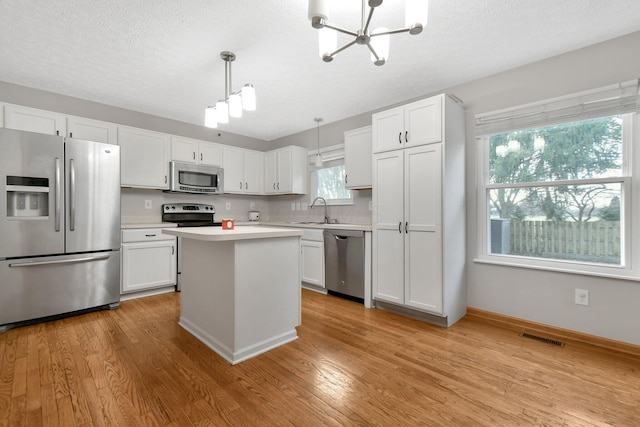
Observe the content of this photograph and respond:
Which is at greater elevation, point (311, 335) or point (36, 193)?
point (36, 193)

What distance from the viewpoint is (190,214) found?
4.45 meters

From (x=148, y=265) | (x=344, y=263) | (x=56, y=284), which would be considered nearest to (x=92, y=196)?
(x=56, y=284)

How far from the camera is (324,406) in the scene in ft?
5.17

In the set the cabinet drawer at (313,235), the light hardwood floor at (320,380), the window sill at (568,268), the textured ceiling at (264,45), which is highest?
the textured ceiling at (264,45)

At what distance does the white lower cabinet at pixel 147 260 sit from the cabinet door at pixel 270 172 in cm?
179

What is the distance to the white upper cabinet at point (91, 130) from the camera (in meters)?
3.30

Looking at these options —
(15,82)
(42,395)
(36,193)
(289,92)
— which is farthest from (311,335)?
(15,82)

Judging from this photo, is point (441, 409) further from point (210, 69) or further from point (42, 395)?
point (210, 69)

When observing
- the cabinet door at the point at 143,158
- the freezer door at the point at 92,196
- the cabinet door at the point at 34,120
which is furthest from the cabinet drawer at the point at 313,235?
Result: the cabinet door at the point at 34,120

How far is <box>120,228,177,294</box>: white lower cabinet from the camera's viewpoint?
134 inches

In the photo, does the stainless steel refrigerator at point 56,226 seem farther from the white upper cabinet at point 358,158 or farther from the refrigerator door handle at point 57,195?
the white upper cabinet at point 358,158

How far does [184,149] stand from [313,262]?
2.44 meters

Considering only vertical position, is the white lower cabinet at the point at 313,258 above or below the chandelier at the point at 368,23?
below

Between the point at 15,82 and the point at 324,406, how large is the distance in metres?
4.28
